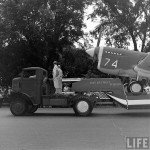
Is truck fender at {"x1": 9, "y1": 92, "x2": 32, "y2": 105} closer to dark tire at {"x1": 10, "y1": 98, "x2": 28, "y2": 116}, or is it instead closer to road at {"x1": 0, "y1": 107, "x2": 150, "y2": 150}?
dark tire at {"x1": 10, "y1": 98, "x2": 28, "y2": 116}

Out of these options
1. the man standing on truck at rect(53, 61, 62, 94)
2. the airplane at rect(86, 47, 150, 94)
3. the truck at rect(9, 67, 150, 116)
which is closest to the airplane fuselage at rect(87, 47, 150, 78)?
the airplane at rect(86, 47, 150, 94)

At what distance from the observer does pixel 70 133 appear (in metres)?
12.1

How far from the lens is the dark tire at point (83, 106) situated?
57.3ft

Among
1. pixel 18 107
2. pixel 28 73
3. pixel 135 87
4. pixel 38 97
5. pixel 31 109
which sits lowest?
pixel 31 109

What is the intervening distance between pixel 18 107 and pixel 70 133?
6.15 m

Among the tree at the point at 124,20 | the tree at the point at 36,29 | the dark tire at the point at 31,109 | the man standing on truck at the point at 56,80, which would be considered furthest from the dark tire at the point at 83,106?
the tree at the point at 124,20

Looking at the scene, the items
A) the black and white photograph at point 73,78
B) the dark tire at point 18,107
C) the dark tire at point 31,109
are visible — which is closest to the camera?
the black and white photograph at point 73,78

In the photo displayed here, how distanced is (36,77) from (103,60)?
3.65 m

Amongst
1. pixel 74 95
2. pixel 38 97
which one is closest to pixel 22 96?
pixel 38 97

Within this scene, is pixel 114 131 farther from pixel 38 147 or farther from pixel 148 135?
pixel 38 147

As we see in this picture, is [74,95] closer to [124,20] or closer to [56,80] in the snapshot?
[56,80]

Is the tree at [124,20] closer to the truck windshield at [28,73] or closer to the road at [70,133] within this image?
the truck windshield at [28,73]

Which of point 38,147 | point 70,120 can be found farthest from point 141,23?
point 38,147

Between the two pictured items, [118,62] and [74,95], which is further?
[118,62]
